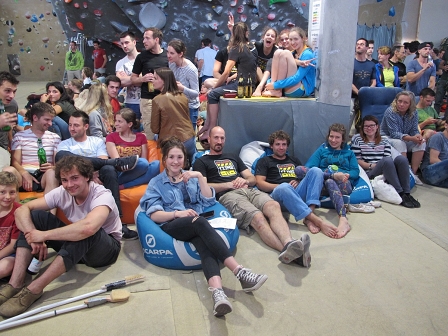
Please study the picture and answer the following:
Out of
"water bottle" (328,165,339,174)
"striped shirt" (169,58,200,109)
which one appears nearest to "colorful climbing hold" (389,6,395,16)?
"striped shirt" (169,58,200,109)

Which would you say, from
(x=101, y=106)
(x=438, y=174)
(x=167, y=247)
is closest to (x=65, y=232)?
(x=167, y=247)

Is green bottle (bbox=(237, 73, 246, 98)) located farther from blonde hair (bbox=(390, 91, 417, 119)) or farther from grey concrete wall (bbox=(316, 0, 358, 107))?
blonde hair (bbox=(390, 91, 417, 119))

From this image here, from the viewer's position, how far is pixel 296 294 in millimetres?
2625

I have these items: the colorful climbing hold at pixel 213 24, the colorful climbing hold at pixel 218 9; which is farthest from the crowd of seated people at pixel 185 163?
the colorful climbing hold at pixel 218 9

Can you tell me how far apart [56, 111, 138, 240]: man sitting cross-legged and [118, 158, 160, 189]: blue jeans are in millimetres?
89

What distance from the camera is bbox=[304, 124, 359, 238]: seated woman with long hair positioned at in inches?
152

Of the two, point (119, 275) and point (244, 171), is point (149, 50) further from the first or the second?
point (119, 275)

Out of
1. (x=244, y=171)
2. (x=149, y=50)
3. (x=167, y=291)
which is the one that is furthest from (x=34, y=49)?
(x=167, y=291)

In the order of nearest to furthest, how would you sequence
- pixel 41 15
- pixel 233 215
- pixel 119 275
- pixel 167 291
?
pixel 167 291 < pixel 119 275 < pixel 233 215 < pixel 41 15

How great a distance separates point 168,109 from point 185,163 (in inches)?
27.9

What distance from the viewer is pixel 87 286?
8.86ft

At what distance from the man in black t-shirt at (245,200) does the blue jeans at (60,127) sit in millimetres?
1569

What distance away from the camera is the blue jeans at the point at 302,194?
3547 millimetres

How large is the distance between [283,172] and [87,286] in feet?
A: 7.44
